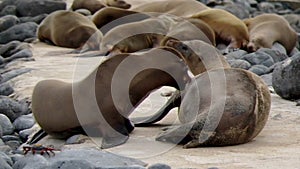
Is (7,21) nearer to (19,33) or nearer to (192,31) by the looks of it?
(19,33)

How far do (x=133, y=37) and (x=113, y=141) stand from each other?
614 cm

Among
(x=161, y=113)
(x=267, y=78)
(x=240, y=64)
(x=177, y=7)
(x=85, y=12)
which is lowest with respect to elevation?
(x=85, y=12)

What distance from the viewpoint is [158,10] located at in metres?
15.2

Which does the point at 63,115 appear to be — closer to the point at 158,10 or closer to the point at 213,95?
the point at 213,95

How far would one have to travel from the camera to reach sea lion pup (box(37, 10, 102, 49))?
13.3 m

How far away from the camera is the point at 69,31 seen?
13469 mm

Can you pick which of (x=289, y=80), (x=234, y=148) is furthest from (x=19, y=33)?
(x=234, y=148)

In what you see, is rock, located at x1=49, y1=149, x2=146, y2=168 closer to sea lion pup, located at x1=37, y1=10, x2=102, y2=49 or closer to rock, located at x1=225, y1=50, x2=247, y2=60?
rock, located at x1=225, y1=50, x2=247, y2=60

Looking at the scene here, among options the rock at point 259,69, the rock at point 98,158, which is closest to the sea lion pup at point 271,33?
the rock at point 259,69

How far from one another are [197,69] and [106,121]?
1.41 m

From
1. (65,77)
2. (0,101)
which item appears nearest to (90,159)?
(0,101)

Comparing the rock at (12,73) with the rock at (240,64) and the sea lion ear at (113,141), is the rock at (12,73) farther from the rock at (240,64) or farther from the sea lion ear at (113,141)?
the sea lion ear at (113,141)

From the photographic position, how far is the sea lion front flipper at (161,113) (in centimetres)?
701

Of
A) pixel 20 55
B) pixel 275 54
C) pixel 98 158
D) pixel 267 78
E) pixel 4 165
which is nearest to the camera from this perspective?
pixel 4 165
